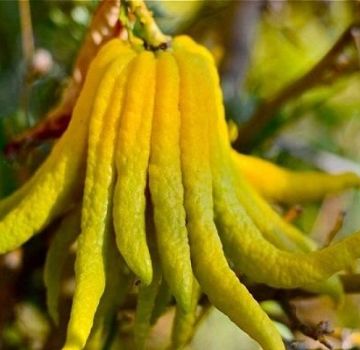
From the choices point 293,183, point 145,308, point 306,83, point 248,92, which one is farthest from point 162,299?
point 248,92

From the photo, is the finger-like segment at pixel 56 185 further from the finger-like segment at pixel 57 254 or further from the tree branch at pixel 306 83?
the tree branch at pixel 306 83

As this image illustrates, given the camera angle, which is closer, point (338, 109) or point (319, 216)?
point (319, 216)

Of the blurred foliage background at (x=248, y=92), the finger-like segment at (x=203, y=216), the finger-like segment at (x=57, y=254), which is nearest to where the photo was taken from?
the finger-like segment at (x=203, y=216)

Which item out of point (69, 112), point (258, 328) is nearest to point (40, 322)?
point (69, 112)

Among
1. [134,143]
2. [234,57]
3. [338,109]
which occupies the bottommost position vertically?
[338,109]

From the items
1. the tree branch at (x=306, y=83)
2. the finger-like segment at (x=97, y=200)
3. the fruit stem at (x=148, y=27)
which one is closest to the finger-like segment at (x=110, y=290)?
the finger-like segment at (x=97, y=200)

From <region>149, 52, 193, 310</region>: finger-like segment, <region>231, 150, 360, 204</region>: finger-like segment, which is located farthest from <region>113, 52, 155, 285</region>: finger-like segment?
<region>231, 150, 360, 204</region>: finger-like segment

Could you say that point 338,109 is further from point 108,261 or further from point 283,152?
point 108,261
